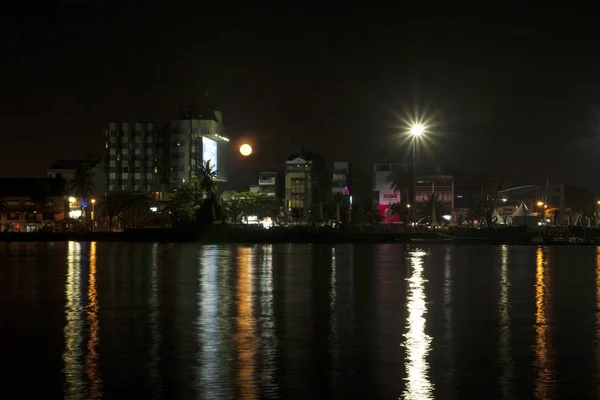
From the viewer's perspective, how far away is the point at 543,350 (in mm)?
18766

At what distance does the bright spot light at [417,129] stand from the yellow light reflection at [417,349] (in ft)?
191

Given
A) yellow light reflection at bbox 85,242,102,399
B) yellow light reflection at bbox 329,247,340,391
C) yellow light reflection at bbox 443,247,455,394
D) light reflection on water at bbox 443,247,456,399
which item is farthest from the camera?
yellow light reflection at bbox 329,247,340,391

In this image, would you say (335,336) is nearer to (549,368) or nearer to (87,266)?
(549,368)

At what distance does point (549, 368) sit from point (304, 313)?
33.2 ft

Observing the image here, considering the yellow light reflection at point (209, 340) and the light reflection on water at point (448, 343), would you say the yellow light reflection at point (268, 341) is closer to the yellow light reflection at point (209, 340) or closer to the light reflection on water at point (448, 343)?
the yellow light reflection at point (209, 340)

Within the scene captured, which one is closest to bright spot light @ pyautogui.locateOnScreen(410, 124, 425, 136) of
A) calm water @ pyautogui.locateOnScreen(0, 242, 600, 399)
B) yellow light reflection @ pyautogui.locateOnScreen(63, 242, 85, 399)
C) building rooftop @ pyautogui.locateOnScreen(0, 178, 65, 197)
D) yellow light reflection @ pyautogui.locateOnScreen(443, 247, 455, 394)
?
calm water @ pyautogui.locateOnScreen(0, 242, 600, 399)

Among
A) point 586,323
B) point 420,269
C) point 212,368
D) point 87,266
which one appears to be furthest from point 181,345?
point 87,266

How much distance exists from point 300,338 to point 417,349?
9.82 ft

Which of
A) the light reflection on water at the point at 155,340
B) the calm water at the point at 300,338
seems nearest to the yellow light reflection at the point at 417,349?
the calm water at the point at 300,338

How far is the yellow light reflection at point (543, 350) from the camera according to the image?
14.8m

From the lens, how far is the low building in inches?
6895

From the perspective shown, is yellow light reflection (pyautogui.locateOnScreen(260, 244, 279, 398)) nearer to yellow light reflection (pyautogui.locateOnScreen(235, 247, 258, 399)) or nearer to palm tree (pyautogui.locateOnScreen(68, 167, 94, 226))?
yellow light reflection (pyautogui.locateOnScreen(235, 247, 258, 399))

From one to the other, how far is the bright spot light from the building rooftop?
106 m

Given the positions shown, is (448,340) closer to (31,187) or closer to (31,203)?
(31,203)
